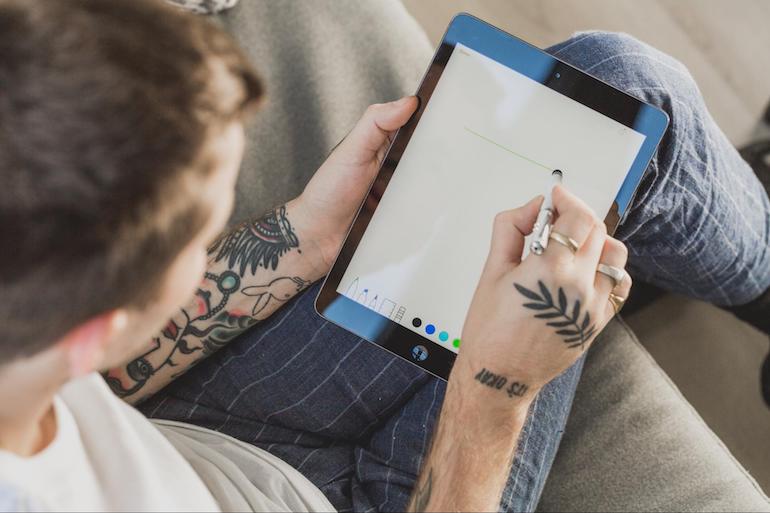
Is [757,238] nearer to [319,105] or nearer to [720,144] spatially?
[720,144]

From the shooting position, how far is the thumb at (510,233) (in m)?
0.59

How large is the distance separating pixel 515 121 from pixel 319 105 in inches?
14.0

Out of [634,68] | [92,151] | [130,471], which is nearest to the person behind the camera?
→ [92,151]

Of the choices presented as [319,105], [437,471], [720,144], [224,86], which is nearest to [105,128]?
[224,86]

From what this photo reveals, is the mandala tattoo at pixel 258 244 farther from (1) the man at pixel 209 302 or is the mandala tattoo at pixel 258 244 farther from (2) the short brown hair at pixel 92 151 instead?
(2) the short brown hair at pixel 92 151

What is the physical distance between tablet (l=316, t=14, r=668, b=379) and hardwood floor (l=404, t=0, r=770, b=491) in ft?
2.14

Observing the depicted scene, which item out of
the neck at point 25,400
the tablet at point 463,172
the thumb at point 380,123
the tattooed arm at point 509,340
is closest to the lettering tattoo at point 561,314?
the tattooed arm at point 509,340

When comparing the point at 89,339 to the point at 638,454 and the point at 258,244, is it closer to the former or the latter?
Answer: the point at 258,244

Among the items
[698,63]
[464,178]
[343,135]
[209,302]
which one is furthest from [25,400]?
[698,63]

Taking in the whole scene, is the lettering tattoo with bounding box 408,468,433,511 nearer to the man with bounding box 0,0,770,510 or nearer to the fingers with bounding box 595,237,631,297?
the man with bounding box 0,0,770,510

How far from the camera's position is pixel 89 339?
16.8 inches

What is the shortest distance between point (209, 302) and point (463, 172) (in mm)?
352

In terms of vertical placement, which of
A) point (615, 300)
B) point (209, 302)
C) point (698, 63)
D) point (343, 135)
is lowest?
point (209, 302)

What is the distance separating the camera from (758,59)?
139cm
